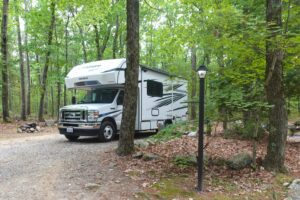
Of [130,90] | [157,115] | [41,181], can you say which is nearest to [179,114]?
[157,115]

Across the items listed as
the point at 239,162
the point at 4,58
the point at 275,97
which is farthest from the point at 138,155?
the point at 4,58

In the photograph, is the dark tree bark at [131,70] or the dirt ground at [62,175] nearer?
the dirt ground at [62,175]

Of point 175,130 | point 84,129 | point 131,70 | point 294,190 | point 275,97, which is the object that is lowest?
point 294,190

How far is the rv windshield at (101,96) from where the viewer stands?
11.1 meters

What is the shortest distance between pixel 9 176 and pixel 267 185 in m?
5.05

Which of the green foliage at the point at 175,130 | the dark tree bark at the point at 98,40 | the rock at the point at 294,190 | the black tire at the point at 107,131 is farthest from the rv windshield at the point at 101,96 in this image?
the dark tree bark at the point at 98,40

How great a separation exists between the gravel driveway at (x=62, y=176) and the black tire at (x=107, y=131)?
159 cm

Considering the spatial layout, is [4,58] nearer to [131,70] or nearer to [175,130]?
[131,70]

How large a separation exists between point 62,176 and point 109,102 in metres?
5.10

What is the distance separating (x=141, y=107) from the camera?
11.4 meters

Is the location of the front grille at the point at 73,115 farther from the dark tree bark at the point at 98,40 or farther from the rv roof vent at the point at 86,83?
the dark tree bark at the point at 98,40

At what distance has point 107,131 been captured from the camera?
10.6 m

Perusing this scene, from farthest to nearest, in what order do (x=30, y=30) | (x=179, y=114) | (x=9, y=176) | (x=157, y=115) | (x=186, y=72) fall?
(x=30, y=30) < (x=179, y=114) < (x=157, y=115) < (x=186, y=72) < (x=9, y=176)

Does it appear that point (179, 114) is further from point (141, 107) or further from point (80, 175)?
point (80, 175)
